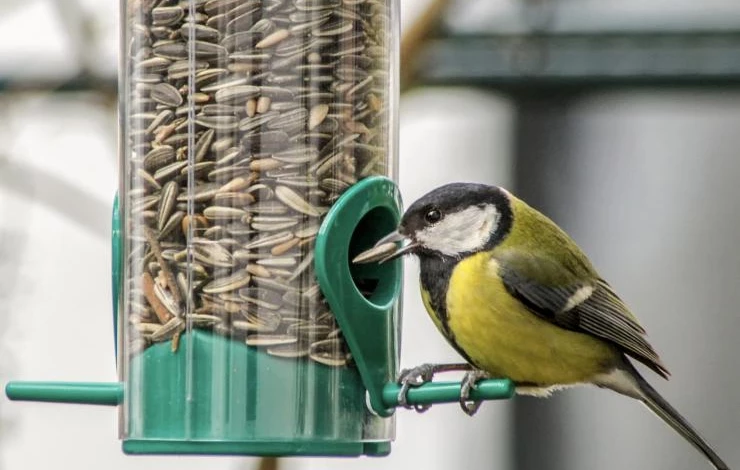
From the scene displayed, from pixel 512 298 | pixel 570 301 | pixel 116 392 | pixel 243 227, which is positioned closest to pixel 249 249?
pixel 243 227

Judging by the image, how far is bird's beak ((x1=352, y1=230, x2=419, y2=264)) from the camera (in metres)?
4.68

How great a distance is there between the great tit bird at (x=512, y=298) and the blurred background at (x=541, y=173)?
1.01 m

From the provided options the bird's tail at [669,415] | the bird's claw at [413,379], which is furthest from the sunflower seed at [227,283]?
the bird's tail at [669,415]

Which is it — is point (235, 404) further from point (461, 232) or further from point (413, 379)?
point (461, 232)

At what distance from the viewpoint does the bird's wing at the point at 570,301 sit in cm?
484

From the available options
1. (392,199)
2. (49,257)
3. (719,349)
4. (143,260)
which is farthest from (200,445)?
(719,349)

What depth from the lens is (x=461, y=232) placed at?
4941mm

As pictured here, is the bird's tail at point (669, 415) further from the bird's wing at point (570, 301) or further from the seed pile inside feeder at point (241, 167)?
the seed pile inside feeder at point (241, 167)

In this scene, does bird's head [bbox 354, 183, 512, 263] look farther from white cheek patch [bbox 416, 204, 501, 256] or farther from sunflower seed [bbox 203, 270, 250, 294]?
sunflower seed [bbox 203, 270, 250, 294]

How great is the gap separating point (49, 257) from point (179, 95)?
2172 mm

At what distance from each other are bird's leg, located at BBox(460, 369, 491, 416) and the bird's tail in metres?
0.73

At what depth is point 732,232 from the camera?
7695 millimetres

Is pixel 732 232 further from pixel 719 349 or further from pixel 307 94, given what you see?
pixel 307 94

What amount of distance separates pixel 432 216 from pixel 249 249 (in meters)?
0.66
